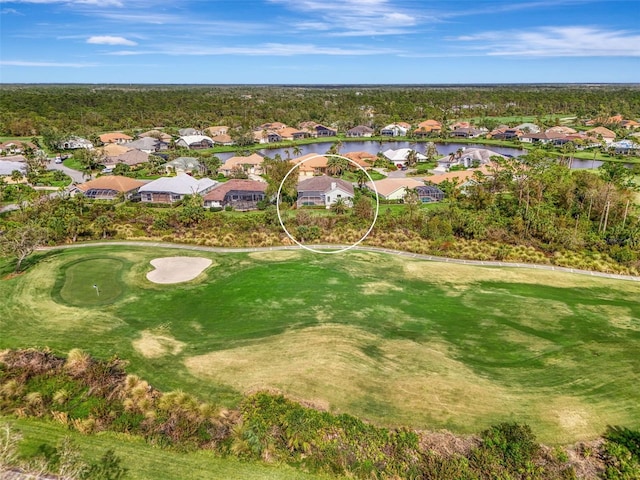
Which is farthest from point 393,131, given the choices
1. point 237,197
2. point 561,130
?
point 237,197

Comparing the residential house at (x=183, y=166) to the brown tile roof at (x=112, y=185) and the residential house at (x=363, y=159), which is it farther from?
the residential house at (x=363, y=159)

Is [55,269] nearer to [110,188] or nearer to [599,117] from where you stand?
[110,188]

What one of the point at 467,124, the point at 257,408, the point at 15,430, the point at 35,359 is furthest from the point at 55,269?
the point at 467,124

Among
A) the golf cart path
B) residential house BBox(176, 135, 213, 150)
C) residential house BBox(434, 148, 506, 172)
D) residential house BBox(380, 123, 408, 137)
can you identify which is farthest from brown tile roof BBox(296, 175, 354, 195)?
residential house BBox(380, 123, 408, 137)

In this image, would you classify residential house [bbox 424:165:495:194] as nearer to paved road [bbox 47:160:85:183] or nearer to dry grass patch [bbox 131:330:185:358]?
dry grass patch [bbox 131:330:185:358]

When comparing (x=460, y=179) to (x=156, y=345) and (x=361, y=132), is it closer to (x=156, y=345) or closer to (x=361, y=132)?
(x=156, y=345)

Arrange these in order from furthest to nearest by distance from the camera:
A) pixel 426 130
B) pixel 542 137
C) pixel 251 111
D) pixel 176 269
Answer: pixel 251 111, pixel 426 130, pixel 542 137, pixel 176 269
